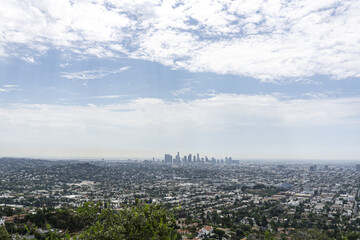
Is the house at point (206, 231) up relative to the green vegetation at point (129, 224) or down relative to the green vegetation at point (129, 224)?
down

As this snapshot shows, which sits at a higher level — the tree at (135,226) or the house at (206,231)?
the tree at (135,226)

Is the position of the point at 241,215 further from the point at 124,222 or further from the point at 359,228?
the point at 124,222

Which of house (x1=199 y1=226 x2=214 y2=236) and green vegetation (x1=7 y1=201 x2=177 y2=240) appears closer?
green vegetation (x1=7 y1=201 x2=177 y2=240)

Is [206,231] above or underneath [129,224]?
underneath

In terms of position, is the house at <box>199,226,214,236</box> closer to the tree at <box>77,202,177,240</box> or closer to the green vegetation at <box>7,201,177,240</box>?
the green vegetation at <box>7,201,177,240</box>

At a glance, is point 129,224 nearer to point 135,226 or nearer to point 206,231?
point 135,226

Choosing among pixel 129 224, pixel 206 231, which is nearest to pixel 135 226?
pixel 129 224

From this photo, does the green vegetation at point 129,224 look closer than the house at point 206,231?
Yes

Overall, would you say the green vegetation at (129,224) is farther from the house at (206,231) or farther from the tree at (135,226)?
the house at (206,231)

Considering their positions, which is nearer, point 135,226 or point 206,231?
point 135,226

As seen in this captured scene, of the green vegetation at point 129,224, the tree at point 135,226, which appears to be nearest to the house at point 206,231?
the green vegetation at point 129,224

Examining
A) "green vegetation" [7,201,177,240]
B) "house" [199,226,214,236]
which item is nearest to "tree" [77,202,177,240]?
"green vegetation" [7,201,177,240]

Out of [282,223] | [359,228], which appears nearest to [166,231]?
[282,223]

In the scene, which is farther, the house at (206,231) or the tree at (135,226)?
the house at (206,231)
